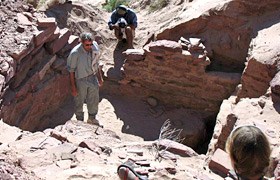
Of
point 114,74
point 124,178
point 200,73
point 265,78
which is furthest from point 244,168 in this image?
point 114,74

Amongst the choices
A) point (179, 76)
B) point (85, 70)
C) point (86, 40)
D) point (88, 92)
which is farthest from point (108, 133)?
point (179, 76)

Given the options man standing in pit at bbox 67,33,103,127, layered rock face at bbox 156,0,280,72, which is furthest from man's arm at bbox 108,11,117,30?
man standing in pit at bbox 67,33,103,127

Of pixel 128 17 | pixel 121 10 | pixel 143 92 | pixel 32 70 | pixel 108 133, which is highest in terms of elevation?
pixel 121 10

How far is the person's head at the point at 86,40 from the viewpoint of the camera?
5.96m

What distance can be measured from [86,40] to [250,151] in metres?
Result: 3.96

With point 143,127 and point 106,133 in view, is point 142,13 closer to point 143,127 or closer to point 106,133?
point 143,127

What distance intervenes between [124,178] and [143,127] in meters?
5.04

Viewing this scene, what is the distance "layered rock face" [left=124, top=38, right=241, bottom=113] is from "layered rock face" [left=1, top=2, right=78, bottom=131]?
4.55 feet

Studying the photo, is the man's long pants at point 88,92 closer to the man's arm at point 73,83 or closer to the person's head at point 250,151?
the man's arm at point 73,83

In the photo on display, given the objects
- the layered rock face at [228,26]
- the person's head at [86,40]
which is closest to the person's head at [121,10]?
the layered rock face at [228,26]

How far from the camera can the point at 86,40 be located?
600cm

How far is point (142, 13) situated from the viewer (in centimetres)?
1073

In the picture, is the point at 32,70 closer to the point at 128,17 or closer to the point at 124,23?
the point at 124,23

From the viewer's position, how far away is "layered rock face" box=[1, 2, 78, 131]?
6414mm
